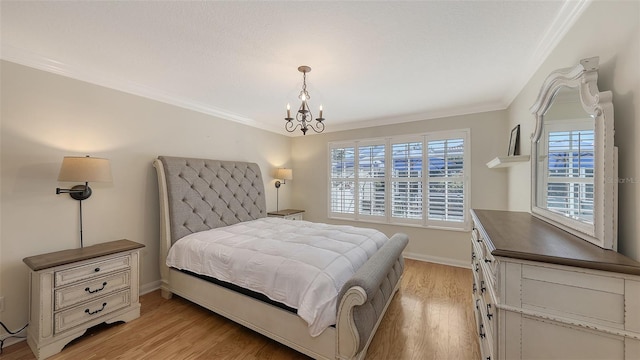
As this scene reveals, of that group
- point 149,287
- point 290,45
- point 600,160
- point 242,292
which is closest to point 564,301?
point 600,160

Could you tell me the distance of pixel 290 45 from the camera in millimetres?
1864

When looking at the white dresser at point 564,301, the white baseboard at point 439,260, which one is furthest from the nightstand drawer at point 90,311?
the white baseboard at point 439,260

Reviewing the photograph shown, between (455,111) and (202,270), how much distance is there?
12.7ft

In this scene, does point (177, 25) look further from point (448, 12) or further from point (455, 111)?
point (455, 111)

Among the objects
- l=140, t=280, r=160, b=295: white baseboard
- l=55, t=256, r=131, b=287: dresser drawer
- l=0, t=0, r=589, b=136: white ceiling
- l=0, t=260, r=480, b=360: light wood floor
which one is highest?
l=0, t=0, r=589, b=136: white ceiling

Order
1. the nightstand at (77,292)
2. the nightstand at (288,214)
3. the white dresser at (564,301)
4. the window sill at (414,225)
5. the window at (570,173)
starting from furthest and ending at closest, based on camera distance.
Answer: the nightstand at (288,214)
the window sill at (414,225)
the nightstand at (77,292)
the window at (570,173)
the white dresser at (564,301)

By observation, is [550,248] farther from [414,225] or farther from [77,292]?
[77,292]

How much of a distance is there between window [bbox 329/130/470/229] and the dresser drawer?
128 inches

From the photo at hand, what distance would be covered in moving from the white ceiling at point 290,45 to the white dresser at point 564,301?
1.46m

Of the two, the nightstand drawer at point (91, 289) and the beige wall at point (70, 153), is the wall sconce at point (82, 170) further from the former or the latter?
the nightstand drawer at point (91, 289)

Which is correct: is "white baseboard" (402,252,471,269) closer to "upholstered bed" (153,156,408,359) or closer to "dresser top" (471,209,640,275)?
"upholstered bed" (153,156,408,359)

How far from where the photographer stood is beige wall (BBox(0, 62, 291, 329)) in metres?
1.95

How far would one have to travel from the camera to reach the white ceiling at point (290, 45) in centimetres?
150

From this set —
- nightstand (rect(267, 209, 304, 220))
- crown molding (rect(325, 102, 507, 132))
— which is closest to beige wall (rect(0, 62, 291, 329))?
nightstand (rect(267, 209, 304, 220))
